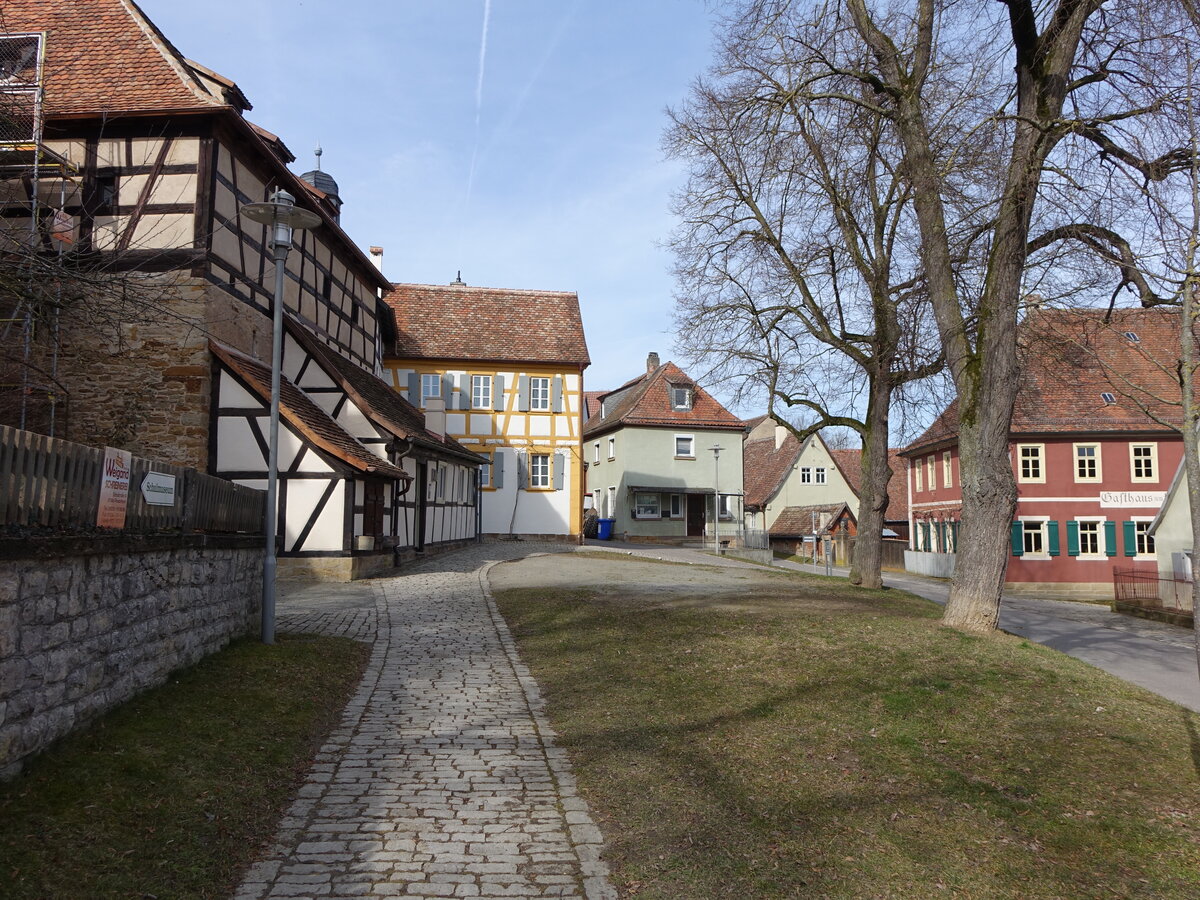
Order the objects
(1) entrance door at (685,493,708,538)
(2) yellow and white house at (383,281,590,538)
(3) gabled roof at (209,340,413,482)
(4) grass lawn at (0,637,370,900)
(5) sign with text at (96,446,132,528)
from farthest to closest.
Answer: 1. (1) entrance door at (685,493,708,538)
2. (2) yellow and white house at (383,281,590,538)
3. (3) gabled roof at (209,340,413,482)
4. (5) sign with text at (96,446,132,528)
5. (4) grass lawn at (0,637,370,900)

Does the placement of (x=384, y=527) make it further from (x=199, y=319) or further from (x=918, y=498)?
(x=918, y=498)

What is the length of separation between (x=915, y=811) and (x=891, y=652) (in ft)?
14.0

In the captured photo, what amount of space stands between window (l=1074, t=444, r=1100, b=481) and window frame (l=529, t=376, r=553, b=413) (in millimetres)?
21038

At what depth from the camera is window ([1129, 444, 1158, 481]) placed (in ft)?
118

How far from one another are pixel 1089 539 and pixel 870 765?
115ft

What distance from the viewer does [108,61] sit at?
54.7ft

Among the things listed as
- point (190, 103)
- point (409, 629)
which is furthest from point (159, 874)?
point (190, 103)

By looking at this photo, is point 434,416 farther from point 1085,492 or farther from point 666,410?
point 1085,492

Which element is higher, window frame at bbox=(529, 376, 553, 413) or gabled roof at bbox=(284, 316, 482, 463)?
window frame at bbox=(529, 376, 553, 413)

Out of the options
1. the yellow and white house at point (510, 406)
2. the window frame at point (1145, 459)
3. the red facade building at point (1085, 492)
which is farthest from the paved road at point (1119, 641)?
the yellow and white house at point (510, 406)

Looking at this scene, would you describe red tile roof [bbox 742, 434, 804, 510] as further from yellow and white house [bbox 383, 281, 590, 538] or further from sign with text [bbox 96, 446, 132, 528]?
sign with text [bbox 96, 446, 132, 528]

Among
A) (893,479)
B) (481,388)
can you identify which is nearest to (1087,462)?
(893,479)

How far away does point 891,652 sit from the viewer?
920cm

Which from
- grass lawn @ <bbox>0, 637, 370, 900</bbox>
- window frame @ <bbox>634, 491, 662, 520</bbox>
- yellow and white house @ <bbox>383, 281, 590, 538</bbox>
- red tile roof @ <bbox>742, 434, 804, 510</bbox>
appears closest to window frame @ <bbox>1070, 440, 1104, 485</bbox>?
red tile roof @ <bbox>742, 434, 804, 510</bbox>
